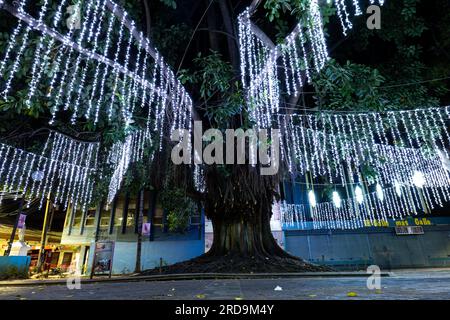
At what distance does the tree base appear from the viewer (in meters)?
7.91

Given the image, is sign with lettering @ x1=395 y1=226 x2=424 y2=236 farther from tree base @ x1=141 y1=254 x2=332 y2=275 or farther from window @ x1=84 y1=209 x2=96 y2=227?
window @ x1=84 y1=209 x2=96 y2=227

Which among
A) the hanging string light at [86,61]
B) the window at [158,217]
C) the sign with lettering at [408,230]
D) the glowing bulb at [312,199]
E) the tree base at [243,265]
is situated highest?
the hanging string light at [86,61]

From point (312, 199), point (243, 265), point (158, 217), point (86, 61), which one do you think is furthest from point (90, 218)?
point (86, 61)

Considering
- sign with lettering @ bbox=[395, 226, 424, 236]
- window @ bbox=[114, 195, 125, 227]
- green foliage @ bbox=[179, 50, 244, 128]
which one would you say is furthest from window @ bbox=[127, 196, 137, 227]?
sign with lettering @ bbox=[395, 226, 424, 236]

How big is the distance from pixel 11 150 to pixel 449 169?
15.3 meters

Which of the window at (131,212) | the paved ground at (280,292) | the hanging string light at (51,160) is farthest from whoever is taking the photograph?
the window at (131,212)

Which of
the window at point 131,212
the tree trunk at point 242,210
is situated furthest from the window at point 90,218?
the tree trunk at point 242,210

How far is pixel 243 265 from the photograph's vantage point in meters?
8.05

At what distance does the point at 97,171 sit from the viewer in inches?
422

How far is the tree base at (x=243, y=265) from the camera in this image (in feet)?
26.0

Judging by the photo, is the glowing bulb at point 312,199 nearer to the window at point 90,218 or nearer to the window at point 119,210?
the window at point 119,210

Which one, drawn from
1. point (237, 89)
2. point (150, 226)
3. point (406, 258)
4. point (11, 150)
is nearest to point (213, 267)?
point (237, 89)

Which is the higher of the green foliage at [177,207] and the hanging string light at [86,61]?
the hanging string light at [86,61]
